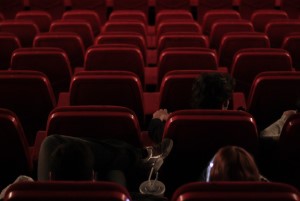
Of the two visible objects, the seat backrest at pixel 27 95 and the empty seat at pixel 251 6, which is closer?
the seat backrest at pixel 27 95

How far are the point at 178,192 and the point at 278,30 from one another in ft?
5.08

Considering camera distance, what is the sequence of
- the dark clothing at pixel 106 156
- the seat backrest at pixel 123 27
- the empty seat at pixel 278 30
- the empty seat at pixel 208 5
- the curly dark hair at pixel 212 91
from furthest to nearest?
the empty seat at pixel 208 5
the seat backrest at pixel 123 27
the empty seat at pixel 278 30
the curly dark hair at pixel 212 91
the dark clothing at pixel 106 156

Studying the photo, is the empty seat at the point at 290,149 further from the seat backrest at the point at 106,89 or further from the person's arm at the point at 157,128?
the seat backrest at the point at 106,89

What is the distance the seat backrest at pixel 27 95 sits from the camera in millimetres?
1241

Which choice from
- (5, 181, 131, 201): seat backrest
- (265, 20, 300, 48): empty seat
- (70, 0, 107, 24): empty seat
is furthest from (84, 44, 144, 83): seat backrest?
(70, 0, 107, 24): empty seat

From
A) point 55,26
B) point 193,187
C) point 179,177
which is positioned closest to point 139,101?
point 179,177

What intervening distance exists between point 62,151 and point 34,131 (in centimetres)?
59

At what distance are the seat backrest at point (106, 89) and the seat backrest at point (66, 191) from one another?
0.56 metres

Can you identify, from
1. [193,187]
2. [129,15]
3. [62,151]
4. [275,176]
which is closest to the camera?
[193,187]

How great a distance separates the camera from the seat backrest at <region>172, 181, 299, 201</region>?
2.16ft

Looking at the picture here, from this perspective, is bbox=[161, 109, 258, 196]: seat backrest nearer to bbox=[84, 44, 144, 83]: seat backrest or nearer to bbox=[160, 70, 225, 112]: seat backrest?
bbox=[160, 70, 225, 112]: seat backrest

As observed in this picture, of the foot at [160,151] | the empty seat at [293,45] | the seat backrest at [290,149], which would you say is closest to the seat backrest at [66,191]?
the foot at [160,151]

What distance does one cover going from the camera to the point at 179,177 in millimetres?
1040

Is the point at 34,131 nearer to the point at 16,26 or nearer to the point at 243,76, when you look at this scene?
the point at 243,76
